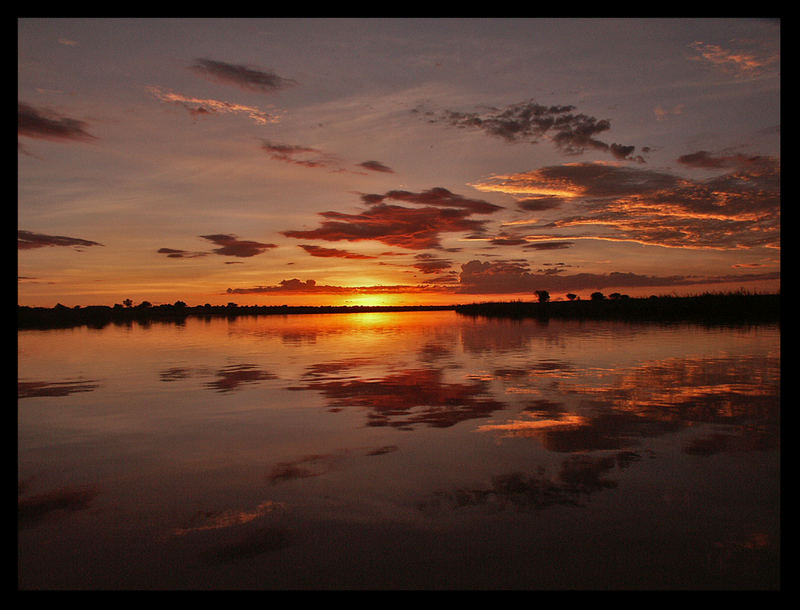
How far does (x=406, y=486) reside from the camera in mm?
8375

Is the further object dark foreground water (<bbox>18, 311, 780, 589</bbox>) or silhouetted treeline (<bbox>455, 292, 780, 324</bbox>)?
silhouetted treeline (<bbox>455, 292, 780, 324</bbox>)

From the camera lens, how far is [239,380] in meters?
20.1

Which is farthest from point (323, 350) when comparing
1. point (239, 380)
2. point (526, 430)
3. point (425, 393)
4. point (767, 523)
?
point (767, 523)

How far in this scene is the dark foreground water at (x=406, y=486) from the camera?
5961 mm

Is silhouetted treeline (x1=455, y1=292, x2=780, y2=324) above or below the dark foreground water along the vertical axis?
above

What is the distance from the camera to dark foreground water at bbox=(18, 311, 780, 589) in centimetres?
596

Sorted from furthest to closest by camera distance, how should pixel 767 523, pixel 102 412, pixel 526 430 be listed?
pixel 102 412 < pixel 526 430 < pixel 767 523

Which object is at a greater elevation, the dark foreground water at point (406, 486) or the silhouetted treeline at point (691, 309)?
the silhouetted treeline at point (691, 309)

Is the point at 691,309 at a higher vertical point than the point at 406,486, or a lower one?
higher

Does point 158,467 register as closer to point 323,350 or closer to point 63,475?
point 63,475

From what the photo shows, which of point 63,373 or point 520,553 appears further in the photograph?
point 63,373

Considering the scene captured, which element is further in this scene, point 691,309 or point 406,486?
point 691,309
